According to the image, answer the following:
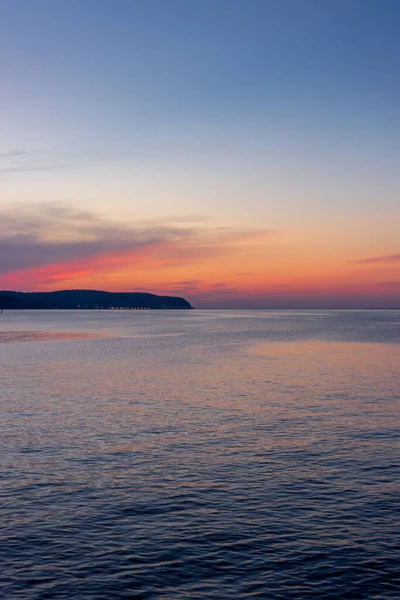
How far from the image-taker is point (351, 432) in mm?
37312

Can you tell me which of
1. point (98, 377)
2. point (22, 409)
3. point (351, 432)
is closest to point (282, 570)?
point (351, 432)

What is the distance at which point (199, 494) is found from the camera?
25750 millimetres

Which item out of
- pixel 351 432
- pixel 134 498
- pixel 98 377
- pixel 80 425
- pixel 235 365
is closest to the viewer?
pixel 134 498

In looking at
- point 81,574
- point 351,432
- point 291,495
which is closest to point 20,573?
point 81,574

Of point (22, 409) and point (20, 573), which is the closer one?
point (20, 573)

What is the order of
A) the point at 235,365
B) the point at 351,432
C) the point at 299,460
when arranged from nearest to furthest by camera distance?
the point at 299,460
the point at 351,432
the point at 235,365

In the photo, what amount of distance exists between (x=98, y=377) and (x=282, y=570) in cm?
5067

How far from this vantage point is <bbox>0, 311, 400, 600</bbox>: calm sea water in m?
18.3

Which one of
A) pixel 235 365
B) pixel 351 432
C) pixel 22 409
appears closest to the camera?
pixel 351 432

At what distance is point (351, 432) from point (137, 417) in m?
14.8

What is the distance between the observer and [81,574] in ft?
60.4

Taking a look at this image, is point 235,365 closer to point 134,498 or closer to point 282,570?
point 134,498

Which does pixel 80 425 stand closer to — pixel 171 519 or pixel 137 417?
pixel 137 417

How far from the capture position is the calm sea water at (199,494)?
18297 millimetres
